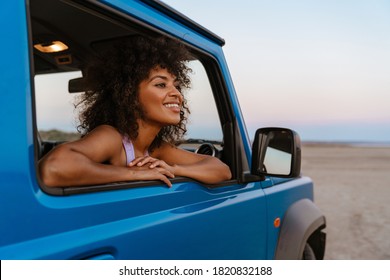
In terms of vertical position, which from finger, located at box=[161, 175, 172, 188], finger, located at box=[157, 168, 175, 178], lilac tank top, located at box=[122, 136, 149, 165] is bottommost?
finger, located at box=[161, 175, 172, 188]

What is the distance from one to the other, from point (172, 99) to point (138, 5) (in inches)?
20.5

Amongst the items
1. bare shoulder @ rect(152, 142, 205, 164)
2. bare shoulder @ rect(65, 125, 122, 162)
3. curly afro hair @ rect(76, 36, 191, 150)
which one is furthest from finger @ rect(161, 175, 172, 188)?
bare shoulder @ rect(152, 142, 205, 164)

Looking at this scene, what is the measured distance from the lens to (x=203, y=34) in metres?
2.11

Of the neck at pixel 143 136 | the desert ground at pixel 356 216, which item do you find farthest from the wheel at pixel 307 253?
the desert ground at pixel 356 216

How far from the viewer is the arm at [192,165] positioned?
1.88 m

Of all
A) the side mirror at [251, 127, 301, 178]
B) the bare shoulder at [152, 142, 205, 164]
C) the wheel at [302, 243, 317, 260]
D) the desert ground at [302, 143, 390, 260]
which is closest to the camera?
the side mirror at [251, 127, 301, 178]

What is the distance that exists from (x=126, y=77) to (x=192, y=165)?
55 cm

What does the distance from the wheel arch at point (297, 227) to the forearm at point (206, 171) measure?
64 cm

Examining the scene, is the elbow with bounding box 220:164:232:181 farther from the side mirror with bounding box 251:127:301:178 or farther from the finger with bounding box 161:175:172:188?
the finger with bounding box 161:175:172:188

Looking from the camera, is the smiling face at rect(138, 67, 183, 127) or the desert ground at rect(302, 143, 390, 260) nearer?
the smiling face at rect(138, 67, 183, 127)

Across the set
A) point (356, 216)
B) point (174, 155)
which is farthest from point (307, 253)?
point (356, 216)

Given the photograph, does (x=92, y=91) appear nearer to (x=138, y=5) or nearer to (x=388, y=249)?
(x=138, y=5)

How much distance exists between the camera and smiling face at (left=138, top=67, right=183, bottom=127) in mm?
2023

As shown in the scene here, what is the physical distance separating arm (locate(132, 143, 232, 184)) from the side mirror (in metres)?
0.17
